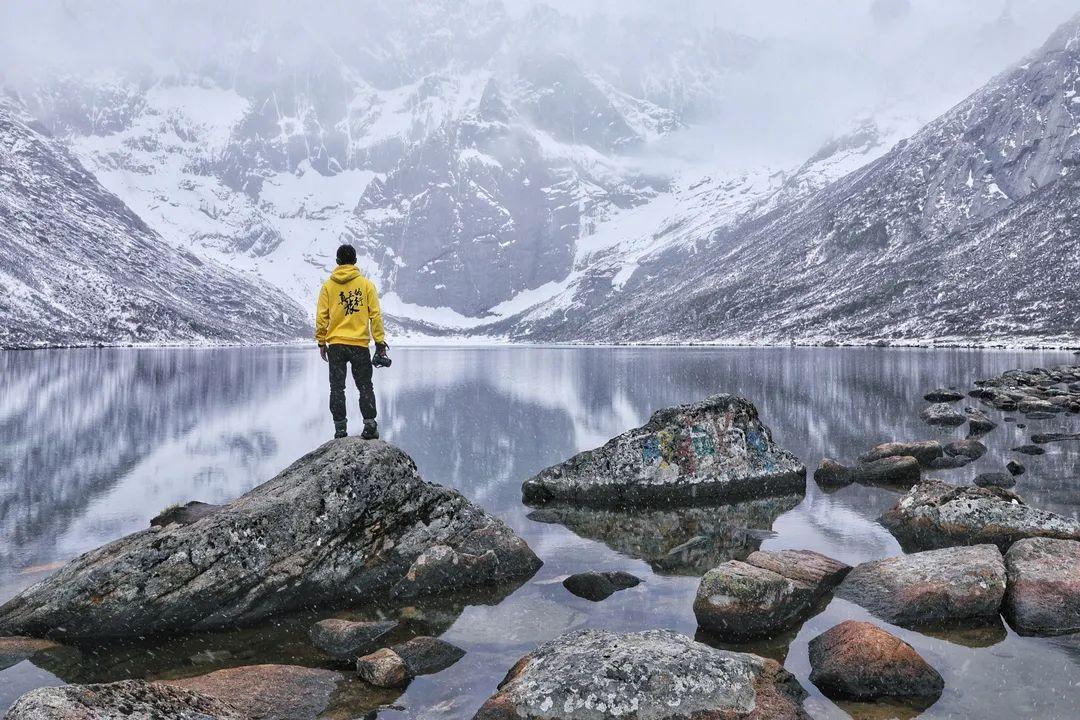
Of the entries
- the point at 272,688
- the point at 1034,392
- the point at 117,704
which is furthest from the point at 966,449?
the point at 117,704

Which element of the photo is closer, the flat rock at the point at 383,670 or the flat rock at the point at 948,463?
the flat rock at the point at 383,670

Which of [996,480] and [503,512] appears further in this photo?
[996,480]

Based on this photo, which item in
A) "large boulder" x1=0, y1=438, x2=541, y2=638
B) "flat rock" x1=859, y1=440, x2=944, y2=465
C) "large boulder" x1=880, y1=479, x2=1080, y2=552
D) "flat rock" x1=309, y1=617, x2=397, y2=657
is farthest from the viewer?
"flat rock" x1=859, y1=440, x2=944, y2=465

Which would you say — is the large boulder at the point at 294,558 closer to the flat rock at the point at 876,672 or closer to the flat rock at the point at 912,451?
the flat rock at the point at 876,672

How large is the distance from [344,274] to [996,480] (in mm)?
17225

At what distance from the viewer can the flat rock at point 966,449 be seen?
74.0ft

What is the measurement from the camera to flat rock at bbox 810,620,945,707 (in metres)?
7.59

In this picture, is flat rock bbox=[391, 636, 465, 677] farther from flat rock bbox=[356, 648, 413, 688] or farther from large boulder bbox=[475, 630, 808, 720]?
large boulder bbox=[475, 630, 808, 720]

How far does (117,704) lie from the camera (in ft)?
17.8

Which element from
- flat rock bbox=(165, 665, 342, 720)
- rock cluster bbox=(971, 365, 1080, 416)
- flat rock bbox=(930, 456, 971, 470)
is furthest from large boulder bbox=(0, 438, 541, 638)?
rock cluster bbox=(971, 365, 1080, 416)

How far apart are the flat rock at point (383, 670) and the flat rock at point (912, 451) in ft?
57.7

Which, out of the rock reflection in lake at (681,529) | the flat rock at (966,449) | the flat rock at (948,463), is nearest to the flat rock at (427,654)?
the rock reflection in lake at (681,529)

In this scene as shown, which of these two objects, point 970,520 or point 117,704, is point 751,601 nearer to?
point 970,520

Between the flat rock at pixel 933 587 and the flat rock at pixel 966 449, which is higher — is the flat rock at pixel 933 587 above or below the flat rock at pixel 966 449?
below
